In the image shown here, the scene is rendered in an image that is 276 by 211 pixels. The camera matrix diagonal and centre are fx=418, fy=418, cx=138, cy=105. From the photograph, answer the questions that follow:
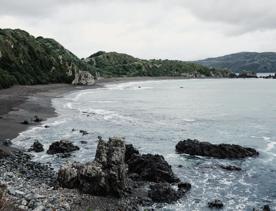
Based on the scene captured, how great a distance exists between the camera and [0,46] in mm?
130375

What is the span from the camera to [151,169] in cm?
3606

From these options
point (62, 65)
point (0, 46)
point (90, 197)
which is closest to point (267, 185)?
point (90, 197)

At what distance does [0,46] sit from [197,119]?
80272 millimetres

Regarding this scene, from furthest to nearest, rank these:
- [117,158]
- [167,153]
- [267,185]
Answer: [167,153] → [267,185] → [117,158]

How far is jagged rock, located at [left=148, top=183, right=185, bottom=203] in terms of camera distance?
30453mm

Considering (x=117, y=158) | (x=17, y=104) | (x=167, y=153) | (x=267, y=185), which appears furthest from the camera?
(x=17, y=104)

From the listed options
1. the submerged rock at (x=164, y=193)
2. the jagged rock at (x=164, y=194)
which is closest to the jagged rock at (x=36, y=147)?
the submerged rock at (x=164, y=193)

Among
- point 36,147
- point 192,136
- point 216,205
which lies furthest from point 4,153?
point 192,136

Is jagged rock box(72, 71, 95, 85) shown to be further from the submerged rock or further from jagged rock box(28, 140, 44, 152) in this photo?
the submerged rock

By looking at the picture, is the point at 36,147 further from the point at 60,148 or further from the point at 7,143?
the point at 7,143

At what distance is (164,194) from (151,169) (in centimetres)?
532

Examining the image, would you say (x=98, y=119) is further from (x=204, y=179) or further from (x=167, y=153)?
(x=204, y=179)

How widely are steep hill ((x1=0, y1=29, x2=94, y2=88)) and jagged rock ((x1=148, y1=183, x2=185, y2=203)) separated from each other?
8536cm

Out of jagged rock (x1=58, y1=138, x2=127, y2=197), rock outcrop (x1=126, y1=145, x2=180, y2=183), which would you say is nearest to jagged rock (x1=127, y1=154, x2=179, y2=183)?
rock outcrop (x1=126, y1=145, x2=180, y2=183)
